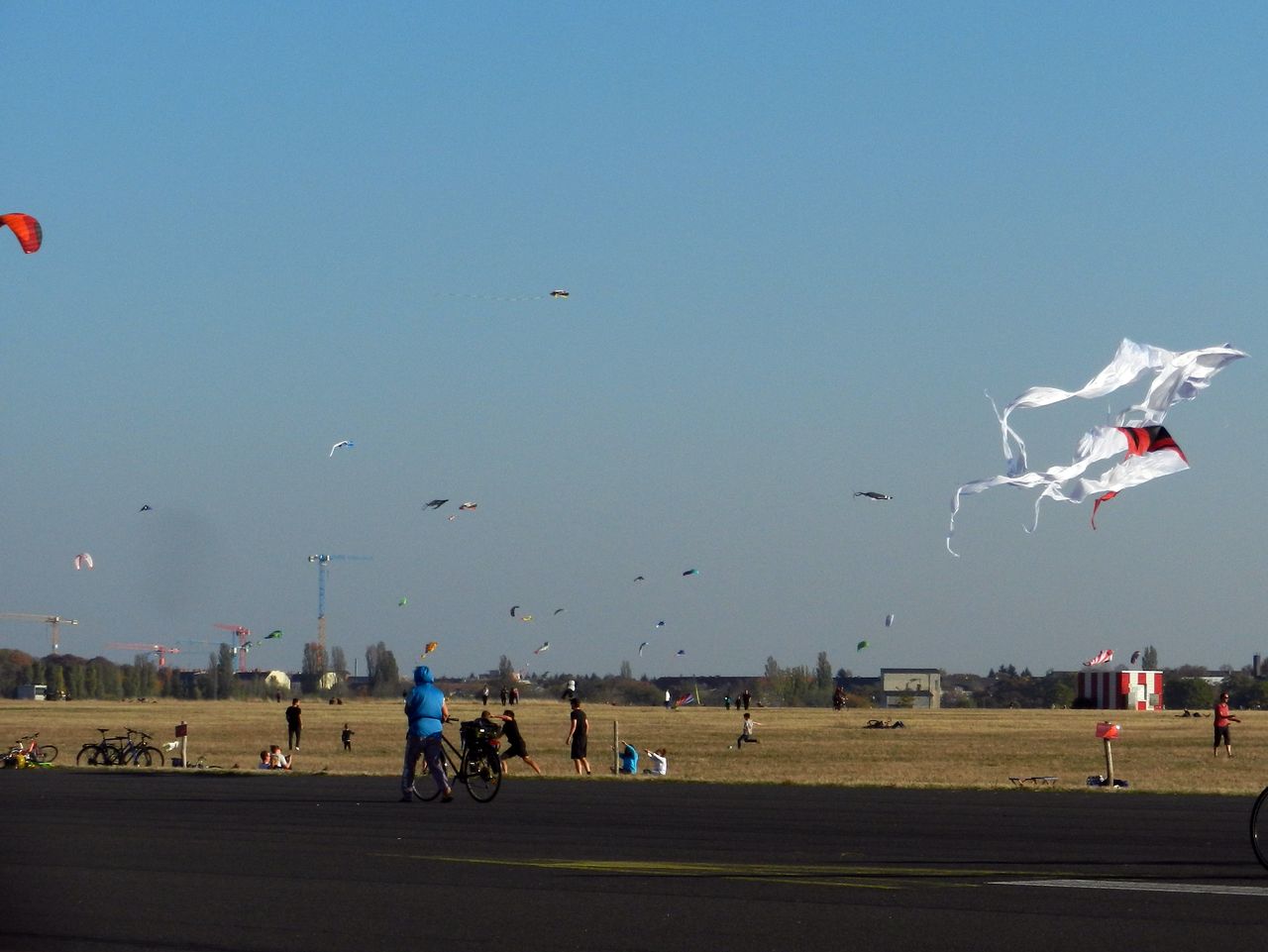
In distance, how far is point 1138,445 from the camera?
22469mm

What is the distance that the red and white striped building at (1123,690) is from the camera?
12288cm

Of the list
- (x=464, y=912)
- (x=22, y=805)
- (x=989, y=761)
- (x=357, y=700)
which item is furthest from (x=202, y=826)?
(x=357, y=700)

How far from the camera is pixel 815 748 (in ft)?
188

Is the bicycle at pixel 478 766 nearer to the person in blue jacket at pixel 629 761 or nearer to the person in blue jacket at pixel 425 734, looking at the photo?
the person in blue jacket at pixel 425 734

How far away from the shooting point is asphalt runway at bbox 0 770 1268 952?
1084 centimetres

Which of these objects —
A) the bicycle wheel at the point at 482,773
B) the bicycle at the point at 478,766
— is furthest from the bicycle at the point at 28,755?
the bicycle wheel at the point at 482,773

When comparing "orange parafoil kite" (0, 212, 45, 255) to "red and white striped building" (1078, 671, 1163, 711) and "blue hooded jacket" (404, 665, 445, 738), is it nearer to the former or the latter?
"blue hooded jacket" (404, 665, 445, 738)

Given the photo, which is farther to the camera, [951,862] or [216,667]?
[216,667]

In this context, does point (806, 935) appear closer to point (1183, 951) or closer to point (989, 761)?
point (1183, 951)

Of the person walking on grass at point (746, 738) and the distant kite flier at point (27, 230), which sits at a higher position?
the distant kite flier at point (27, 230)

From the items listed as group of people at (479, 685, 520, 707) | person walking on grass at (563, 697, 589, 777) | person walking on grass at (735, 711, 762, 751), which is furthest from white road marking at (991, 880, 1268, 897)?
group of people at (479, 685, 520, 707)

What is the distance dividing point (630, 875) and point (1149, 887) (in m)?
4.01

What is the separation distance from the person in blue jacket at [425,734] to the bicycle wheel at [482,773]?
345mm

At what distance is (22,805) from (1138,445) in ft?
50.2
